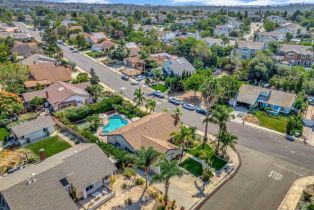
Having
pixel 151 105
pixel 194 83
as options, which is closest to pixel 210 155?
pixel 151 105

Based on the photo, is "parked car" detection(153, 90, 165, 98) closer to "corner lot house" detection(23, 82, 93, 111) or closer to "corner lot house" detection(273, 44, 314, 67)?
"corner lot house" detection(23, 82, 93, 111)

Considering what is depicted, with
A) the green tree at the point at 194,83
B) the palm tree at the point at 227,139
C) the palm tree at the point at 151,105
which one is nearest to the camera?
the palm tree at the point at 227,139

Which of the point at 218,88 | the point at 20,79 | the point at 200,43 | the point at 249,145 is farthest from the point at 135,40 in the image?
the point at 249,145

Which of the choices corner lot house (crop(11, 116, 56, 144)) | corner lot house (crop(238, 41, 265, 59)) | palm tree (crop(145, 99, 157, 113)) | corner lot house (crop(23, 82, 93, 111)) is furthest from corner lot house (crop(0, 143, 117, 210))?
corner lot house (crop(238, 41, 265, 59))

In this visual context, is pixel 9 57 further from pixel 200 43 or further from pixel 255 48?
pixel 255 48

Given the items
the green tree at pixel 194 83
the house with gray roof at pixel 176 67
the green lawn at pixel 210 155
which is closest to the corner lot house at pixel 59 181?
the green lawn at pixel 210 155

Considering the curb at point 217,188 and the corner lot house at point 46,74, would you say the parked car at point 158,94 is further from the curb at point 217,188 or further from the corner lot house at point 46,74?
the curb at point 217,188
